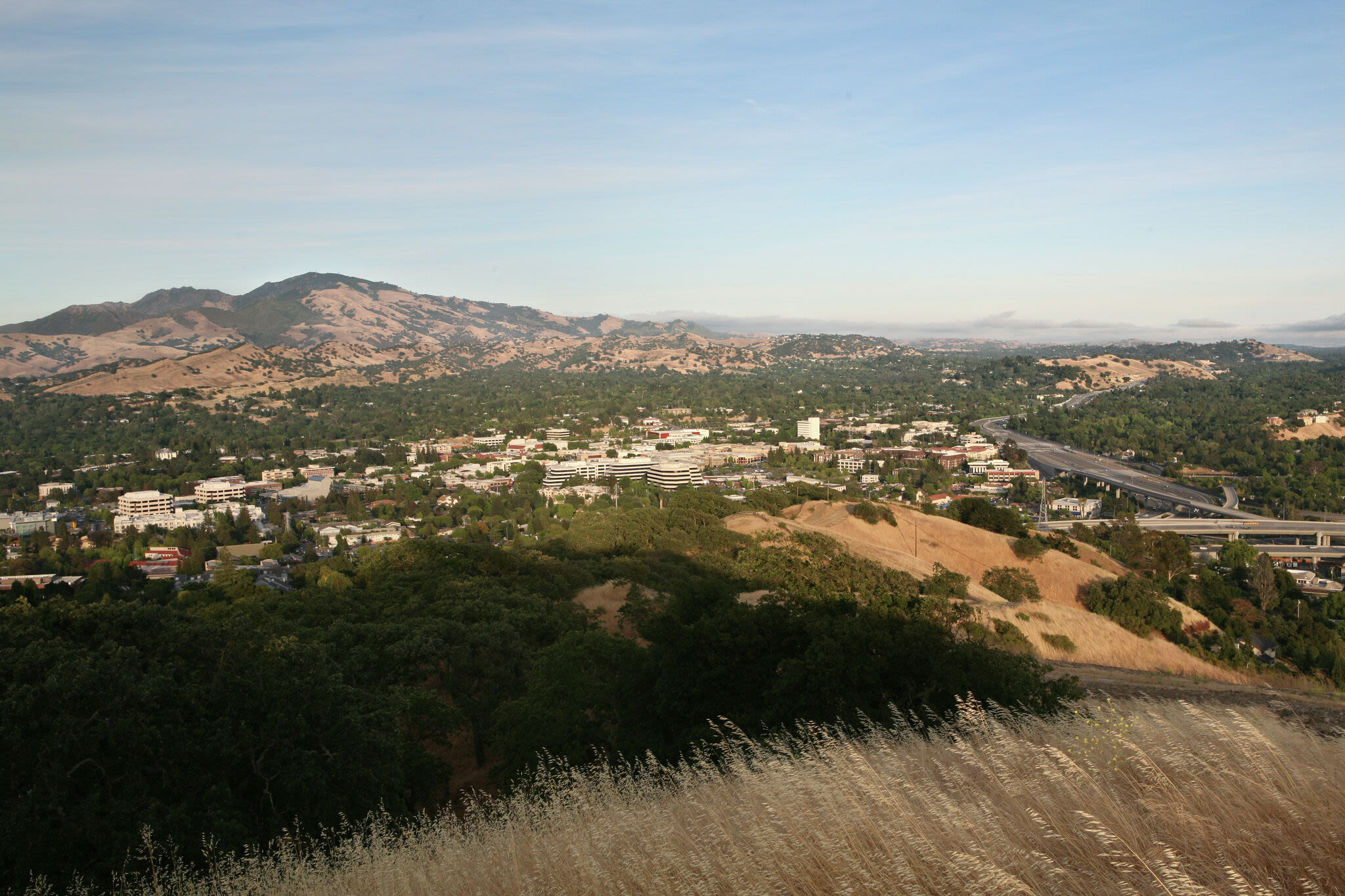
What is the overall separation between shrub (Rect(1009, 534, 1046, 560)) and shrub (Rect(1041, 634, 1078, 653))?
25.8 ft

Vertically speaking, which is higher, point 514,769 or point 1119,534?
point 514,769

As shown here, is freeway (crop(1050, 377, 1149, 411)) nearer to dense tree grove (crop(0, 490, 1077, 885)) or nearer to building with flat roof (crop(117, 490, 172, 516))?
building with flat roof (crop(117, 490, 172, 516))

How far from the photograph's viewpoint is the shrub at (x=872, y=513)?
111ft

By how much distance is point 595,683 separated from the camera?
11.7 meters

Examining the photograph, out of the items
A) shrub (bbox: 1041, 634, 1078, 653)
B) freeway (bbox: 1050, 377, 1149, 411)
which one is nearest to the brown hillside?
freeway (bbox: 1050, 377, 1149, 411)

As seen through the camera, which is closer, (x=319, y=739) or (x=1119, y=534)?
(x=319, y=739)

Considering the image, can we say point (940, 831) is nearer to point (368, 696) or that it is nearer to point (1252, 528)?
point (368, 696)

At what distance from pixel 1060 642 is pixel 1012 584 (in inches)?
204

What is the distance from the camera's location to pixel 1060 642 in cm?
2356

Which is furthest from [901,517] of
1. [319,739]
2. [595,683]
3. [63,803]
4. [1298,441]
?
[1298,441]

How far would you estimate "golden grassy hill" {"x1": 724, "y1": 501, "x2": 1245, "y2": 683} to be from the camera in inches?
939

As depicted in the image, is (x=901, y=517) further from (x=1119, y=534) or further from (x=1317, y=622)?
(x=1317, y=622)

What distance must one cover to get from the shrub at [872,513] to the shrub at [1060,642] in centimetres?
1063

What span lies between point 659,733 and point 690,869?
7.07 meters
